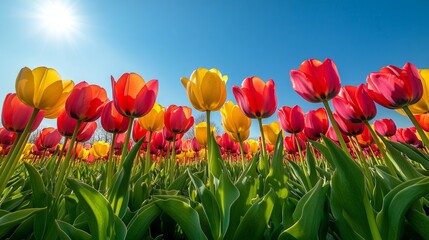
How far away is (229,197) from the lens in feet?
2.84

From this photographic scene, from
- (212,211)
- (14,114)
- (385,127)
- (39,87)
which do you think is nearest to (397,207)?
(212,211)

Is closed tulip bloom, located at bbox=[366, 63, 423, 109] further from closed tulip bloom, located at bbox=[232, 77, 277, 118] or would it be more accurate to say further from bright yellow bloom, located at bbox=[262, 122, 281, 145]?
bright yellow bloom, located at bbox=[262, 122, 281, 145]

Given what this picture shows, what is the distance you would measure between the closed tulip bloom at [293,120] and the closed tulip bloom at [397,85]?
22.5 inches

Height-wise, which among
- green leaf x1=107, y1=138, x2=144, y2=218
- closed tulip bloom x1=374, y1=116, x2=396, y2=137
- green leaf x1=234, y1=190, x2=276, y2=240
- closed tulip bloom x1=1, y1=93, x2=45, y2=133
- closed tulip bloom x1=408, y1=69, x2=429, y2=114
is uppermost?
closed tulip bloom x1=374, y1=116, x2=396, y2=137

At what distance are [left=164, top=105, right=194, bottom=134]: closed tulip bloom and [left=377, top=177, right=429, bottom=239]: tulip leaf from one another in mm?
1432

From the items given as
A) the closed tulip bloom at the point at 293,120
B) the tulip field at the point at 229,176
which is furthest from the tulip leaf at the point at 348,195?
the closed tulip bloom at the point at 293,120

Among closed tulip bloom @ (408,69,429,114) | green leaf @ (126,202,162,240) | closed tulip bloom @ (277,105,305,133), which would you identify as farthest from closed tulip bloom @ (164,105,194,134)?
closed tulip bloom @ (408,69,429,114)

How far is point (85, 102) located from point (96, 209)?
667 mm

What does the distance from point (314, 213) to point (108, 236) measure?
65 cm

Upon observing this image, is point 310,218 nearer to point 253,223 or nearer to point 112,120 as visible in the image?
point 253,223

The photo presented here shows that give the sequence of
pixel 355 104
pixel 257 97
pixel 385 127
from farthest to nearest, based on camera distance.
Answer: pixel 385 127 < pixel 257 97 < pixel 355 104

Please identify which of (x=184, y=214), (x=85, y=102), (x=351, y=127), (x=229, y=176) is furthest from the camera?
(x=351, y=127)

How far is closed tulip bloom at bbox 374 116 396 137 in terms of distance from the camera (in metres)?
2.62

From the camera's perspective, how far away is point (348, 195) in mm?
726
